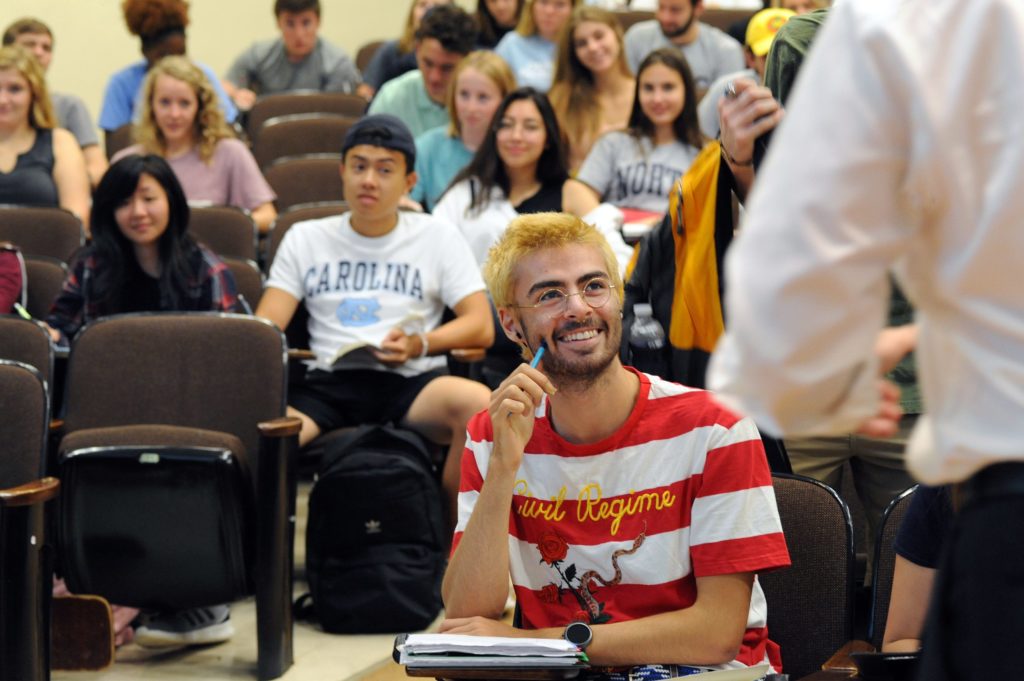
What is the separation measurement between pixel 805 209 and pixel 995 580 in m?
0.31

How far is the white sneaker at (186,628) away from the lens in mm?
3203

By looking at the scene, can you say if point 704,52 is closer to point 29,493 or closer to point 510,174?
point 510,174

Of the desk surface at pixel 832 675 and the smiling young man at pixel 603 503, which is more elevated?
the smiling young man at pixel 603 503

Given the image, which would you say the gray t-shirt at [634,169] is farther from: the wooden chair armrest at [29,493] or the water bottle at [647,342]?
the wooden chair armrest at [29,493]

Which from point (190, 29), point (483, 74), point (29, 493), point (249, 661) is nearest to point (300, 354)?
point (249, 661)

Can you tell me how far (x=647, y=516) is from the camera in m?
1.88

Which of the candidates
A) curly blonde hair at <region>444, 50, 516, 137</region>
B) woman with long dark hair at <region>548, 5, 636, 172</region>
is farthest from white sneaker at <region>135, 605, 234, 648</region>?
woman with long dark hair at <region>548, 5, 636, 172</region>

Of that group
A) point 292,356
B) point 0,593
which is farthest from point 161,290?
point 0,593

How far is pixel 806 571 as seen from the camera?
6.63 feet

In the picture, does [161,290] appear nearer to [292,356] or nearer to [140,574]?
[292,356]

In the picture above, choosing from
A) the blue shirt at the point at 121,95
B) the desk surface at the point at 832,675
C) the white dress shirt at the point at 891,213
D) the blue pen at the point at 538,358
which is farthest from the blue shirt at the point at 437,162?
the white dress shirt at the point at 891,213

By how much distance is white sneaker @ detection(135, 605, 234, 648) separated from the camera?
126 inches

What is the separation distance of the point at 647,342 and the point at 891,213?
57.5 inches

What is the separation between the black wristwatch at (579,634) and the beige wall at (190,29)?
5.48 metres
